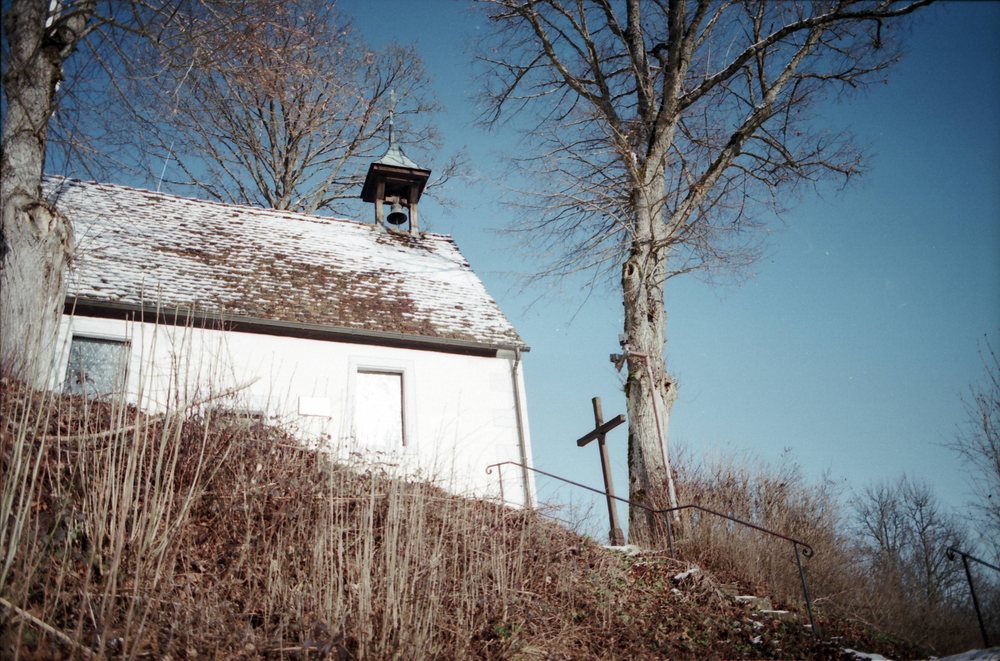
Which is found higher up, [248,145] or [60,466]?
[248,145]

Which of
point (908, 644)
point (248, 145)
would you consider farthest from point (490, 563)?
point (248, 145)

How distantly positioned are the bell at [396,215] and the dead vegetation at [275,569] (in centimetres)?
1077

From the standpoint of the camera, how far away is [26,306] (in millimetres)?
7395

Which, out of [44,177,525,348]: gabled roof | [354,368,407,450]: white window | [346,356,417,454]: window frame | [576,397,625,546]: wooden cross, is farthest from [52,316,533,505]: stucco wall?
[576,397,625,546]: wooden cross

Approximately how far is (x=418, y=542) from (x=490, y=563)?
3.73ft

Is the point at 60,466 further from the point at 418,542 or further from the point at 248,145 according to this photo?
the point at 248,145

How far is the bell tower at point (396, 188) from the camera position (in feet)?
55.2

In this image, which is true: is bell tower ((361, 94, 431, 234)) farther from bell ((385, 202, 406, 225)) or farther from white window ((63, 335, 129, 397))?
white window ((63, 335, 129, 397))

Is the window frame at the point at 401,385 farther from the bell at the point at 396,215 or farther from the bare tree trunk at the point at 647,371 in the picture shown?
the bell at the point at 396,215

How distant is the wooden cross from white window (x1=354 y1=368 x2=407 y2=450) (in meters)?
2.94

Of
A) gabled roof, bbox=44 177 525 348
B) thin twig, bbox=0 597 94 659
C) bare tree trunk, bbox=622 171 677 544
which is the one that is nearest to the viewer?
thin twig, bbox=0 597 94 659

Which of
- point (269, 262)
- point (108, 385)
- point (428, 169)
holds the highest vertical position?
point (428, 169)

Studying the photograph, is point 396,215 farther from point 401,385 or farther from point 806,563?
point 806,563

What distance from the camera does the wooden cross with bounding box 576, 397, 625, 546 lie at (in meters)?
9.99
